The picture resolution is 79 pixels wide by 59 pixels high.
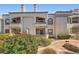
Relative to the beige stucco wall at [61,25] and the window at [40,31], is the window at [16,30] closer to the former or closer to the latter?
the window at [40,31]

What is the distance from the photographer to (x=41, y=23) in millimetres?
3795

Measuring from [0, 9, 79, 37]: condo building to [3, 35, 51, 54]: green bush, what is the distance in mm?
107

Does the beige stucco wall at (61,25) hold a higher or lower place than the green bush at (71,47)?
higher

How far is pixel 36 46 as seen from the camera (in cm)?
373

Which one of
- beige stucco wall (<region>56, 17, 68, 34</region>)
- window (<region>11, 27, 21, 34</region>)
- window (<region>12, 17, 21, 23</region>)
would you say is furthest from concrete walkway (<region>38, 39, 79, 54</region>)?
window (<region>12, 17, 21, 23</region>)

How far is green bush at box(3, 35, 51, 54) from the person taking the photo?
3.69 metres

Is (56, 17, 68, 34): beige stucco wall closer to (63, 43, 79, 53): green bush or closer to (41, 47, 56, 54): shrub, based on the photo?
(63, 43, 79, 53): green bush

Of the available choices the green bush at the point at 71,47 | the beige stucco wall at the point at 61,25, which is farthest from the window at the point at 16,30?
the green bush at the point at 71,47

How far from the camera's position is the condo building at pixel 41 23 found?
375 cm

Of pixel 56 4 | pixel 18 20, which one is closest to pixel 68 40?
pixel 56 4

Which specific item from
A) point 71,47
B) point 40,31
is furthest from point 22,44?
point 71,47

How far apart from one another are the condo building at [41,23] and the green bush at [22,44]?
11 centimetres
